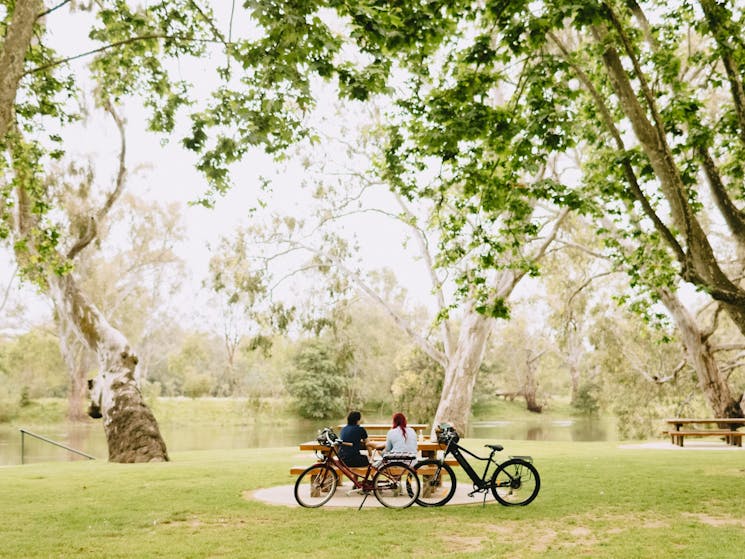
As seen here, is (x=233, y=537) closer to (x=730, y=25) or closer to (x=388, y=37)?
(x=388, y=37)

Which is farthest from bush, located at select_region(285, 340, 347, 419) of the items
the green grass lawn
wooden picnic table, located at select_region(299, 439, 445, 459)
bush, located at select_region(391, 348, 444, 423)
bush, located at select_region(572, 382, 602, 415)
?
wooden picnic table, located at select_region(299, 439, 445, 459)

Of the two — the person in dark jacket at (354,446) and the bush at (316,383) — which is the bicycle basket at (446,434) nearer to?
the person in dark jacket at (354,446)

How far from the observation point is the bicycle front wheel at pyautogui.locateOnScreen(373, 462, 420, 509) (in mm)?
7496

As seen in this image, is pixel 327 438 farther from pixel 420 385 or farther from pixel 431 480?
pixel 420 385

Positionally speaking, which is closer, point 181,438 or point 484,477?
point 484,477

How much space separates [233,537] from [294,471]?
1.99 m

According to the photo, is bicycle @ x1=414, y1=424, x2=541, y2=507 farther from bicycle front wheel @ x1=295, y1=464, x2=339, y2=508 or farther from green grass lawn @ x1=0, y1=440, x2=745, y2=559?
bicycle front wheel @ x1=295, y1=464, x2=339, y2=508

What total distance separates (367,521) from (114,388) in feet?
32.2

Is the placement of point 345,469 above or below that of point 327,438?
below

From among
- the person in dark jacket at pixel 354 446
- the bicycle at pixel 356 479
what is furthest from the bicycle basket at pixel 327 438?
the person in dark jacket at pixel 354 446

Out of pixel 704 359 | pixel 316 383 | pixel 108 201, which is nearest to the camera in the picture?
pixel 108 201

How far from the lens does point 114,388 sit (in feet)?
48.3

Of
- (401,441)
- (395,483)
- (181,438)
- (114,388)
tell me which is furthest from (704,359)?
(181,438)

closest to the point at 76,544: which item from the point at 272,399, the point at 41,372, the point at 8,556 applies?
the point at 8,556
